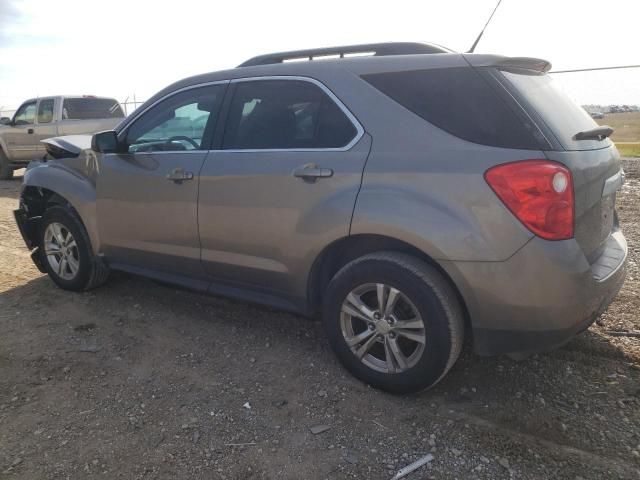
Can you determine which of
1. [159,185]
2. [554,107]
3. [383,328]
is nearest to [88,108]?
[159,185]

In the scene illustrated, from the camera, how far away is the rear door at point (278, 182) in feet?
9.04

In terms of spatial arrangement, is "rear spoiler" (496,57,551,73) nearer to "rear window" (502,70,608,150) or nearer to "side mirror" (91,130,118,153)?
"rear window" (502,70,608,150)

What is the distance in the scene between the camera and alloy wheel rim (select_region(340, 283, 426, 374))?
2.62 metres

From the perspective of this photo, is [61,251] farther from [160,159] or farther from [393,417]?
[393,417]

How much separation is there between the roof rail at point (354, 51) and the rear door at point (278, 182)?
256mm

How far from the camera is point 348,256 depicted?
2.95m

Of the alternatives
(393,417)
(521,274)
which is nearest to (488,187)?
(521,274)

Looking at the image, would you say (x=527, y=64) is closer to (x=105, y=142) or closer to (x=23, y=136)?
(x=105, y=142)

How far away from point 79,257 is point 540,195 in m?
3.49

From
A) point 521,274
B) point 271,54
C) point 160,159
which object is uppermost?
point 271,54

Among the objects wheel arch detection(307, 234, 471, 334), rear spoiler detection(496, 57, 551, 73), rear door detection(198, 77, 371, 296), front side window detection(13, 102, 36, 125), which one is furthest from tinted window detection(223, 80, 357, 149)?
front side window detection(13, 102, 36, 125)

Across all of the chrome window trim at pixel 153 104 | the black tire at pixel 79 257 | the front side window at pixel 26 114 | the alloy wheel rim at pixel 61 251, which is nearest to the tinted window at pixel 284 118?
the chrome window trim at pixel 153 104

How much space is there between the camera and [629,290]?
3.90 meters

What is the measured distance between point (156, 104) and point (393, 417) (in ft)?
8.67
